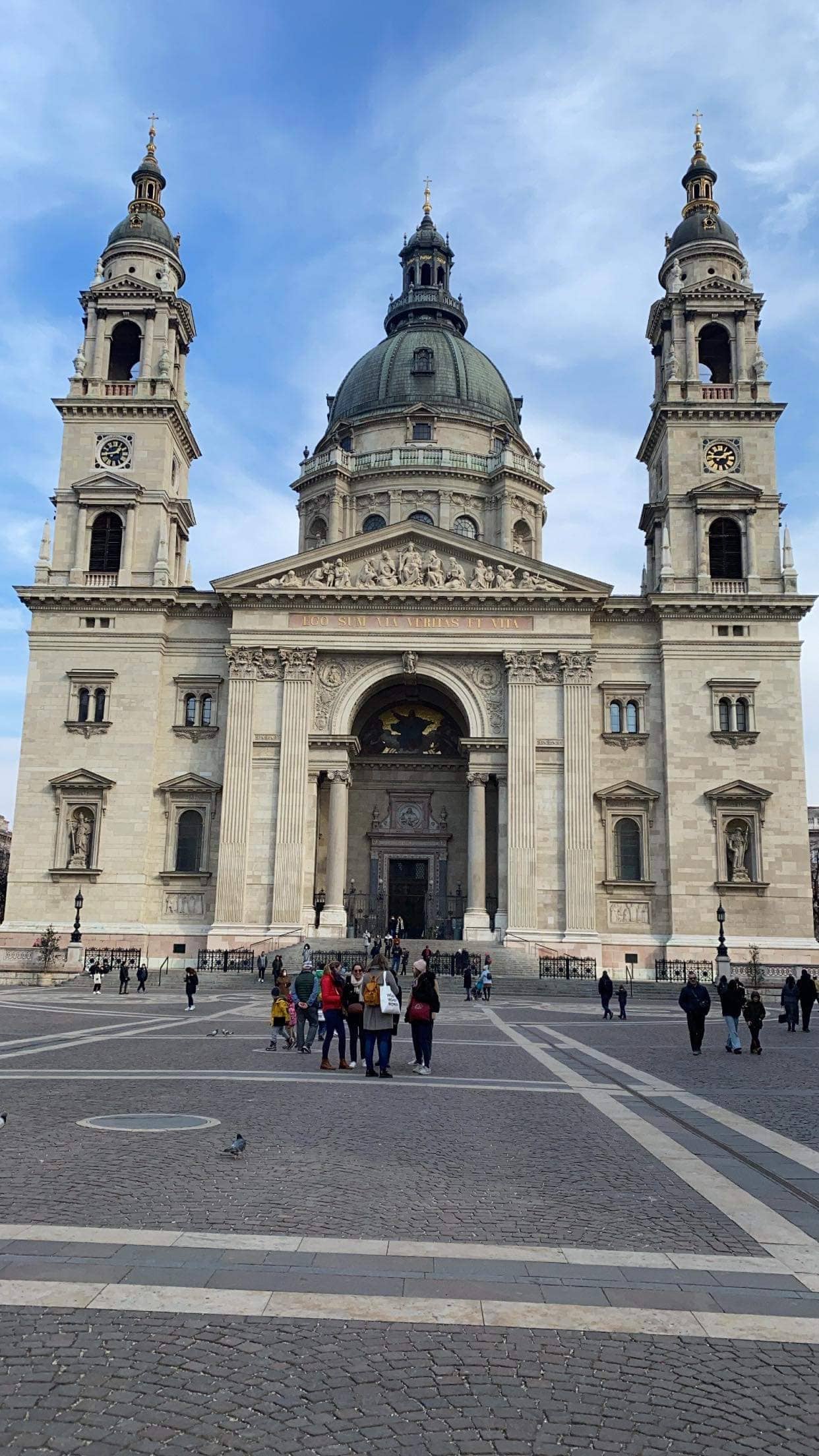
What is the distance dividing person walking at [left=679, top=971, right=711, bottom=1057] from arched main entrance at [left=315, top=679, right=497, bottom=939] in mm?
31908

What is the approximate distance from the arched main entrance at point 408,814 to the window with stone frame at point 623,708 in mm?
6384

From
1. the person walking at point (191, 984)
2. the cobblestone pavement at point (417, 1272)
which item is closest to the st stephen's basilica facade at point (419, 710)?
the person walking at point (191, 984)

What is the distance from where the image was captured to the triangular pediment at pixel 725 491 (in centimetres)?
5272

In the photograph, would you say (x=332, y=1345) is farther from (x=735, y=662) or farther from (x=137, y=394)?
(x=137, y=394)

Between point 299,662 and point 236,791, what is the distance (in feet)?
20.3

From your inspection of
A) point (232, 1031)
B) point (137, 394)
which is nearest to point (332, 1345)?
point (232, 1031)

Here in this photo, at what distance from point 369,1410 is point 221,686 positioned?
47.9 meters

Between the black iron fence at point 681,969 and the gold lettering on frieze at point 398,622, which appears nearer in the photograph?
the black iron fence at point 681,969

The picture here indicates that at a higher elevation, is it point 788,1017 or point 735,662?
point 735,662

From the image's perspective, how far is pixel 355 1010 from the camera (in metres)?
17.6

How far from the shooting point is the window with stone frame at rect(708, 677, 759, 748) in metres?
50.2

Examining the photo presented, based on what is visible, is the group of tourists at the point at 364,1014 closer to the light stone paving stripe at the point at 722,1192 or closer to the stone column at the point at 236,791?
the light stone paving stripe at the point at 722,1192

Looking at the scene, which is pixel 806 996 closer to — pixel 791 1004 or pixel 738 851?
pixel 791 1004

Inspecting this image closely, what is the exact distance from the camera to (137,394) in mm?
55094
